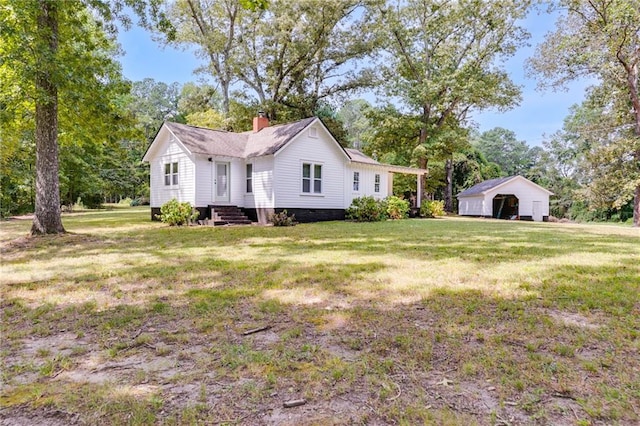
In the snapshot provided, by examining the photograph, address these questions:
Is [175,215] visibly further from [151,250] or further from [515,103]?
[515,103]

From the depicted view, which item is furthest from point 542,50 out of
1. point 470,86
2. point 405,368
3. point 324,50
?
point 405,368

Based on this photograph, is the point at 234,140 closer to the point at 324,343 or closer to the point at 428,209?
the point at 428,209

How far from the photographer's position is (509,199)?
31969mm

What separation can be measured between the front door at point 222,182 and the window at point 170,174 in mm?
2150

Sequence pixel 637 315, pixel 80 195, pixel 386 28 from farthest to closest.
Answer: pixel 80 195, pixel 386 28, pixel 637 315

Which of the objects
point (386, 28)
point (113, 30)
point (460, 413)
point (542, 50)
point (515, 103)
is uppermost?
point (386, 28)

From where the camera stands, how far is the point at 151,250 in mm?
7934

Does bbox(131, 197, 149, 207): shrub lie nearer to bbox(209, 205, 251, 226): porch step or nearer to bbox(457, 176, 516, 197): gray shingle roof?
bbox(209, 205, 251, 226): porch step

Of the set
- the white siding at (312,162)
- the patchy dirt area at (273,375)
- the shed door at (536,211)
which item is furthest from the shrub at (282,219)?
the shed door at (536,211)

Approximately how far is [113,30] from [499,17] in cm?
2521

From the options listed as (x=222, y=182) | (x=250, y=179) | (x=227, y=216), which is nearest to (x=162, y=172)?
(x=222, y=182)

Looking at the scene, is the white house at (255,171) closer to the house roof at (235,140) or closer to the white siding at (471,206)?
the house roof at (235,140)

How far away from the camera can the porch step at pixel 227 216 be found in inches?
605

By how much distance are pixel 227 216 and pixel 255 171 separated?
2.44 metres
